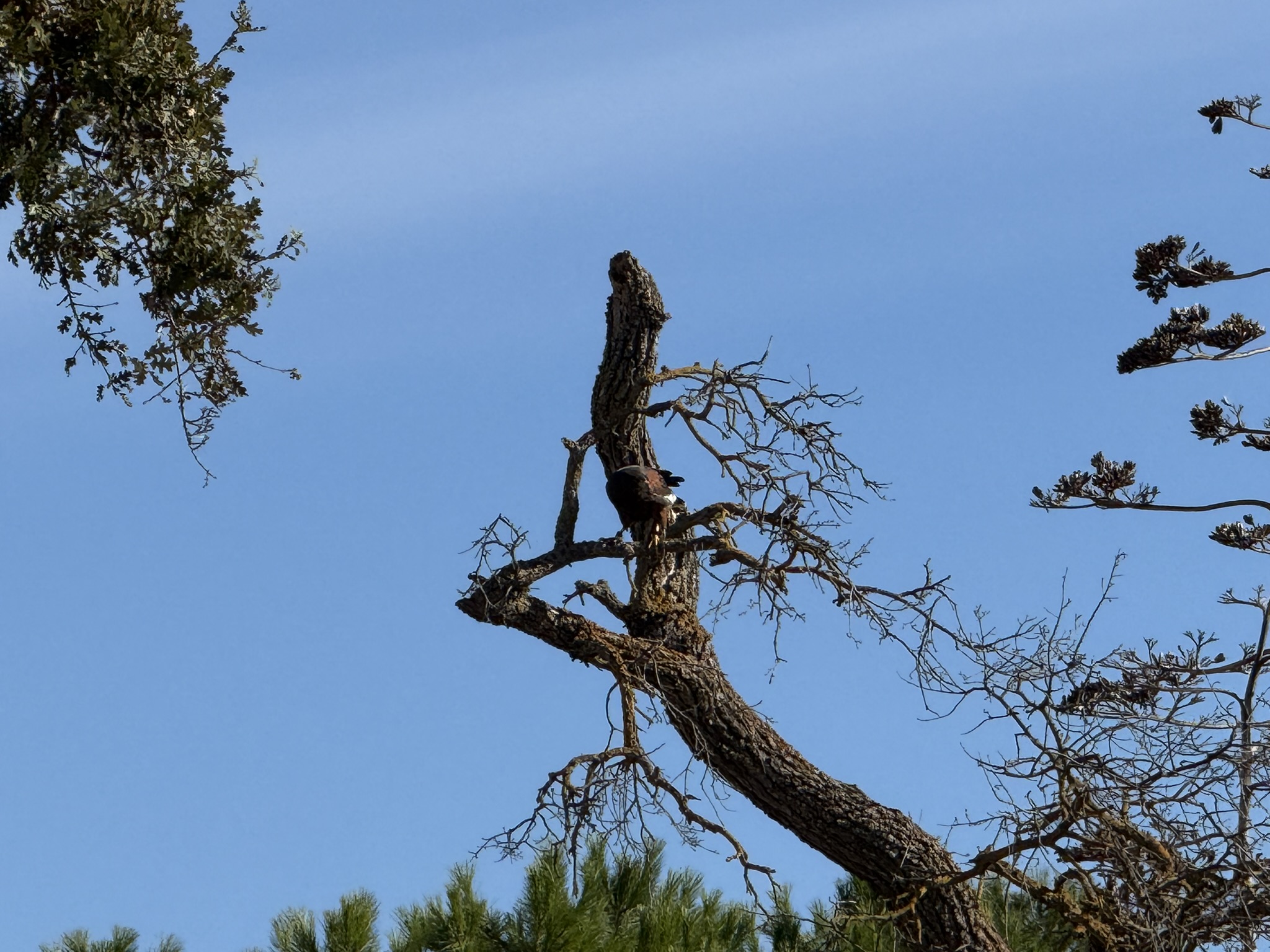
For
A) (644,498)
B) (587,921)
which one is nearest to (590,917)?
(587,921)

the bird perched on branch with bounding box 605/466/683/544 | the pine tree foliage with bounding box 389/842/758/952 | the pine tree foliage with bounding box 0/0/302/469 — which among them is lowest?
the pine tree foliage with bounding box 389/842/758/952

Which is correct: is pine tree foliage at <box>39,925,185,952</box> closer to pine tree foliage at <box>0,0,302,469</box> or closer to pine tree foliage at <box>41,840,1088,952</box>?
pine tree foliage at <box>41,840,1088,952</box>

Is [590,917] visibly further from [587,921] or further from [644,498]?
[644,498]

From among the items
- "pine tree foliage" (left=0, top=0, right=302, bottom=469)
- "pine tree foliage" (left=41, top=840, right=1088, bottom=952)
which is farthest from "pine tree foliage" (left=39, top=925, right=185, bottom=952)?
"pine tree foliage" (left=0, top=0, right=302, bottom=469)

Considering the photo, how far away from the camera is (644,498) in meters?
6.57

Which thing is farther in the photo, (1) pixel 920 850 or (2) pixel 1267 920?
(1) pixel 920 850

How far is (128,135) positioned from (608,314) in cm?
246

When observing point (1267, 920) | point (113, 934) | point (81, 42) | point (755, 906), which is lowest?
point (1267, 920)

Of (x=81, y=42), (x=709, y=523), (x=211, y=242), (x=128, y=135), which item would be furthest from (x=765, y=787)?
(x=81, y=42)

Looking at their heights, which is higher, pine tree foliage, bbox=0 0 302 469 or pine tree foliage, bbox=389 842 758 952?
pine tree foliage, bbox=0 0 302 469

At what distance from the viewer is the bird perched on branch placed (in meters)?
6.57

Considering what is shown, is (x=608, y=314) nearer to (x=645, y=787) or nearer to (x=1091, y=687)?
(x=645, y=787)

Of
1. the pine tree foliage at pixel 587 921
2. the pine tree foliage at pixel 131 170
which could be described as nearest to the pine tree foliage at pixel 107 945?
the pine tree foliage at pixel 587 921

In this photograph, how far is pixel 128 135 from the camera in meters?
5.72
